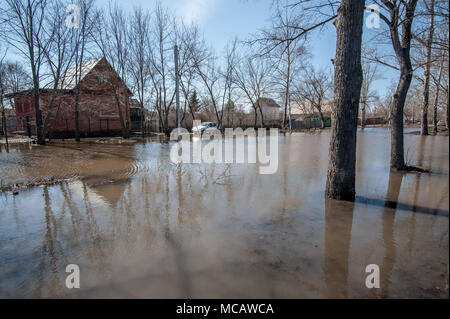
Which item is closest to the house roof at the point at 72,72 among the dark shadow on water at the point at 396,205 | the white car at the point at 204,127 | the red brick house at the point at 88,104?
the red brick house at the point at 88,104

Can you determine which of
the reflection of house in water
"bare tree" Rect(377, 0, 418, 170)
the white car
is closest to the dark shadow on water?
"bare tree" Rect(377, 0, 418, 170)

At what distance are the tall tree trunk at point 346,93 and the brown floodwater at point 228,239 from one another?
65 centimetres

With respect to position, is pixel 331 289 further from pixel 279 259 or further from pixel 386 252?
pixel 386 252

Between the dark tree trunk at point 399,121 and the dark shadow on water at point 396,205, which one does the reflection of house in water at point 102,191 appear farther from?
the dark tree trunk at point 399,121

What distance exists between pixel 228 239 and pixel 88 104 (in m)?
24.7

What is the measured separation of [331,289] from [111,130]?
26116 millimetres

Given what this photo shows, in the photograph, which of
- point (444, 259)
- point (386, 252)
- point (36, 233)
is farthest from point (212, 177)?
point (444, 259)

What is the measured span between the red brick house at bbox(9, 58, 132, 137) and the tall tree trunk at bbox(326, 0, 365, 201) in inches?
728

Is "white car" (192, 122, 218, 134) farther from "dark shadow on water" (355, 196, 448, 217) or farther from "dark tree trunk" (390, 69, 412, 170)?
"dark shadow on water" (355, 196, 448, 217)

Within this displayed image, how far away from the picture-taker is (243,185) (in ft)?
18.6

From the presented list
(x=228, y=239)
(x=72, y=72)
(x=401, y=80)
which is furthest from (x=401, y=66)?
(x=72, y=72)

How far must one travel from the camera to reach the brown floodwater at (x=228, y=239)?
7.09 ft

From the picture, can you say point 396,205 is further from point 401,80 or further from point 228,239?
point 401,80

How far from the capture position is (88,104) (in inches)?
902
